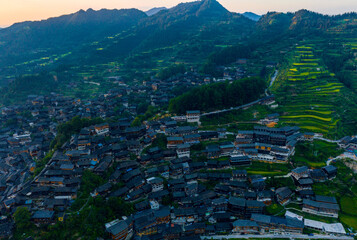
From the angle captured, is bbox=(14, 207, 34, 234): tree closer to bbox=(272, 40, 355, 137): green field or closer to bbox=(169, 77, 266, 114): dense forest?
bbox=(169, 77, 266, 114): dense forest

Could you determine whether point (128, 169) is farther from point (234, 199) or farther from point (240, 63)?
point (240, 63)

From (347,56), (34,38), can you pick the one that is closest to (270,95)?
(347,56)

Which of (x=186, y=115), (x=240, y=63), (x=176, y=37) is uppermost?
(x=176, y=37)

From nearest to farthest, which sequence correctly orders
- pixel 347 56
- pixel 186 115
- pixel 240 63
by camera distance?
pixel 186 115, pixel 347 56, pixel 240 63

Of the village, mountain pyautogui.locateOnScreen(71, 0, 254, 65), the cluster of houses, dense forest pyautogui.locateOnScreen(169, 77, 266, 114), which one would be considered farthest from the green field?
mountain pyautogui.locateOnScreen(71, 0, 254, 65)

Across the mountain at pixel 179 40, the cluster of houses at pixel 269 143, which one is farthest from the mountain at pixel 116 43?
the cluster of houses at pixel 269 143

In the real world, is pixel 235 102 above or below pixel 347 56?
below
